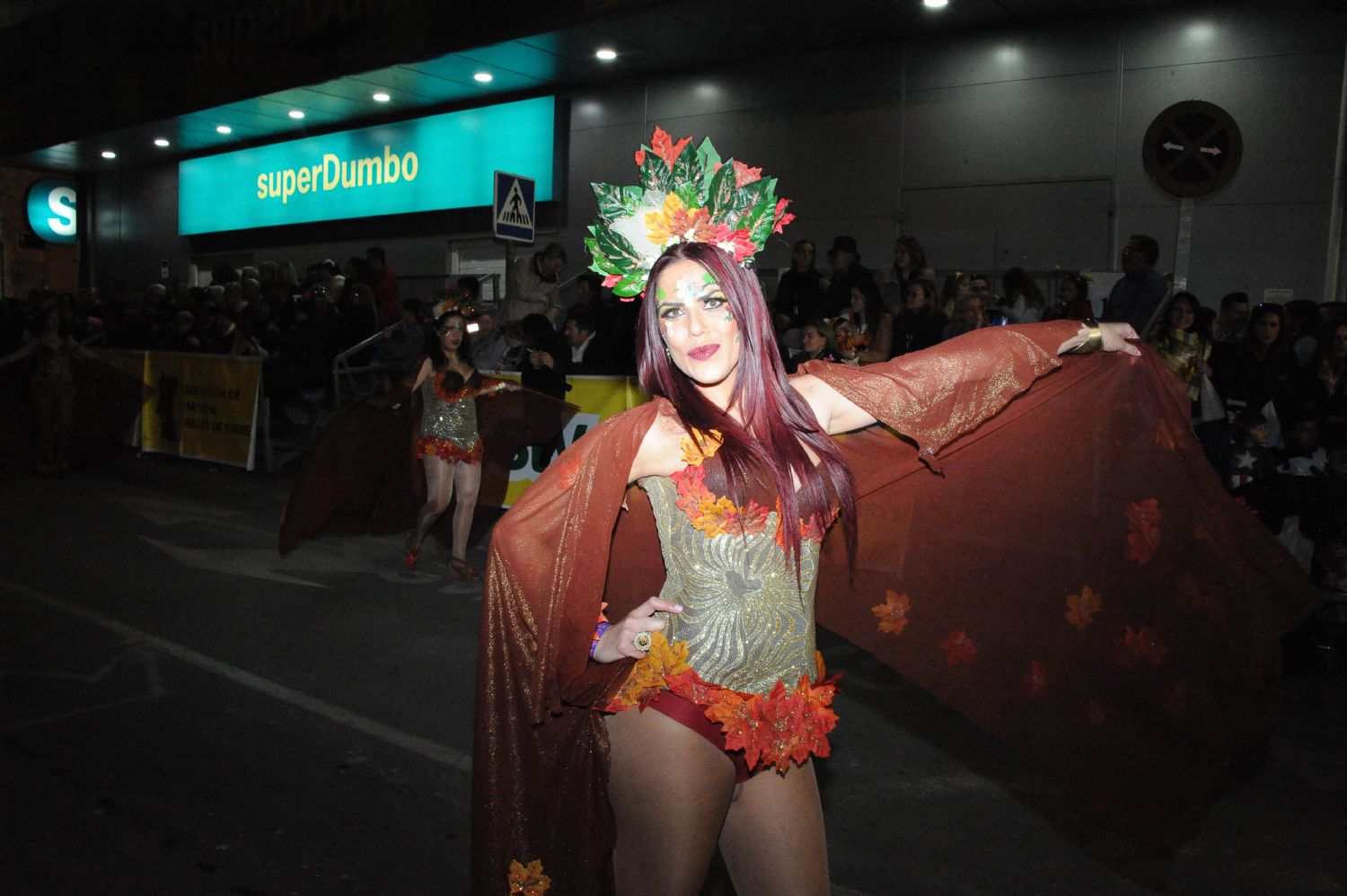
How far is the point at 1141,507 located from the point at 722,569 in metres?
1.59

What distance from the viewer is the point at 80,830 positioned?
3766mm

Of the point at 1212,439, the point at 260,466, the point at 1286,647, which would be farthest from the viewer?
the point at 260,466

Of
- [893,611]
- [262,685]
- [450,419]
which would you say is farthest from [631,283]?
[450,419]

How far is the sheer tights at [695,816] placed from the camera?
2191 mm

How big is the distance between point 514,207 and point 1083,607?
8.19 metres

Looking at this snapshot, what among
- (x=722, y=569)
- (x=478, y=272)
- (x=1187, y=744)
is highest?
(x=478, y=272)

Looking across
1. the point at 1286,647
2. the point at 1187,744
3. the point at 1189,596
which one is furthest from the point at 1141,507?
the point at 1286,647

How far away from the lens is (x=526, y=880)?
7.77 feet

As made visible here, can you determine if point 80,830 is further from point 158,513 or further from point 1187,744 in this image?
point 158,513

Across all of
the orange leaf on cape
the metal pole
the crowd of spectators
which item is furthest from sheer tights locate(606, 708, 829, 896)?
the metal pole

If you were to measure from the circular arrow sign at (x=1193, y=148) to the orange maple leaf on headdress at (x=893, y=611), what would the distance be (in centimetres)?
897

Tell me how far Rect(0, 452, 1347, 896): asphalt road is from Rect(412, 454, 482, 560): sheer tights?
64cm

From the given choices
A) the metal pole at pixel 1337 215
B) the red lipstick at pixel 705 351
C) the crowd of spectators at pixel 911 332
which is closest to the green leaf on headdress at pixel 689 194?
the red lipstick at pixel 705 351

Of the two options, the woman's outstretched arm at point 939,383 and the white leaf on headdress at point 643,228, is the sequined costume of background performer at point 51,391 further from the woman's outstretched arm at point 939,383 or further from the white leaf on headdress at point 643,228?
Answer: the woman's outstretched arm at point 939,383
